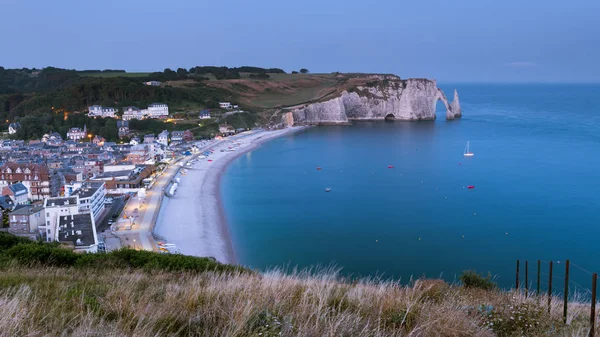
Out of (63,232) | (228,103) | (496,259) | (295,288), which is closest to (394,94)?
(228,103)

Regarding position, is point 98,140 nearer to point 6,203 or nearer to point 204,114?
point 204,114

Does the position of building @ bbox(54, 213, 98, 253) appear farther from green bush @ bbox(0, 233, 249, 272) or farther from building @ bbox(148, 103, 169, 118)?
building @ bbox(148, 103, 169, 118)

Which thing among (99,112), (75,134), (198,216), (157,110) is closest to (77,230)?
(198,216)

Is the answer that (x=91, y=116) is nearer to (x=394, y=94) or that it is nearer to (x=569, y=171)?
(x=394, y=94)

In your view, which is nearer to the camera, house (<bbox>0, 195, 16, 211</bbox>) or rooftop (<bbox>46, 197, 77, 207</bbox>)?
rooftop (<bbox>46, 197, 77, 207</bbox>)

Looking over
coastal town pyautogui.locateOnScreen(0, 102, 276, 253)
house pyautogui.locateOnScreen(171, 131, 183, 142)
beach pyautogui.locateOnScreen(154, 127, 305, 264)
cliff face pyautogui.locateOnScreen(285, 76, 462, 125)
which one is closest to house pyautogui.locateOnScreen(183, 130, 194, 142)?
coastal town pyautogui.locateOnScreen(0, 102, 276, 253)

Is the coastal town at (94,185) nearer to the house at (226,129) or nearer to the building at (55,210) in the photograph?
the building at (55,210)
